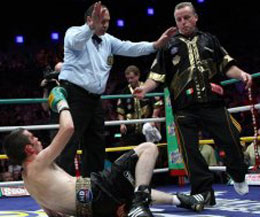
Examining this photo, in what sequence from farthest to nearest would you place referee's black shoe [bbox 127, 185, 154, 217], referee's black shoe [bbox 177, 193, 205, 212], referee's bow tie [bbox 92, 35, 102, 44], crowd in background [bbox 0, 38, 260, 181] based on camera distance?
crowd in background [bbox 0, 38, 260, 181] → referee's bow tie [bbox 92, 35, 102, 44] → referee's black shoe [bbox 177, 193, 205, 212] → referee's black shoe [bbox 127, 185, 154, 217]

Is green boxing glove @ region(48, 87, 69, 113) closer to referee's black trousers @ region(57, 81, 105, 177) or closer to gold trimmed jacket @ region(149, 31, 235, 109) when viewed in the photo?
referee's black trousers @ region(57, 81, 105, 177)

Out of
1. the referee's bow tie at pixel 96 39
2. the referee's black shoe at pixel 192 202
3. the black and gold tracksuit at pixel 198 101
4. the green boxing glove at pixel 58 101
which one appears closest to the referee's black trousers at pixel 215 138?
the black and gold tracksuit at pixel 198 101

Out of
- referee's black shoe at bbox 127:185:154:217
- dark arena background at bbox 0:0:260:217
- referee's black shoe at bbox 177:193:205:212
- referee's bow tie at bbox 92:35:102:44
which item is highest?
dark arena background at bbox 0:0:260:217

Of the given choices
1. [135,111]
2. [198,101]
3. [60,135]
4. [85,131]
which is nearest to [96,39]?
[85,131]

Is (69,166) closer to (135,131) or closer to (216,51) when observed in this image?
(216,51)

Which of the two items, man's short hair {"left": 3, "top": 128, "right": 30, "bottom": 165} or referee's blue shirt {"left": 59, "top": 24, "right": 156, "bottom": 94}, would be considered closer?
man's short hair {"left": 3, "top": 128, "right": 30, "bottom": 165}

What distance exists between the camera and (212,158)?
5066mm

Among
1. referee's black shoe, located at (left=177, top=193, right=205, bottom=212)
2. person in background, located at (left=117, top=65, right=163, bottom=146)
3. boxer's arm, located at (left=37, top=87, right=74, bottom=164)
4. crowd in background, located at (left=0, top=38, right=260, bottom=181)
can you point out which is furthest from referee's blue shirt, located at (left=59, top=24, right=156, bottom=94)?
crowd in background, located at (left=0, top=38, right=260, bottom=181)

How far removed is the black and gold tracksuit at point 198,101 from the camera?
2434mm

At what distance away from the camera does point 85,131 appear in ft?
8.41

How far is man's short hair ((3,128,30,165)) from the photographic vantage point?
1.82 m

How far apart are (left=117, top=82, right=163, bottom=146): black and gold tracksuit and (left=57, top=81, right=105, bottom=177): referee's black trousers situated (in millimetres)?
1502

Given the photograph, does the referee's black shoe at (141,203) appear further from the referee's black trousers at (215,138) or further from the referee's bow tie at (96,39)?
the referee's bow tie at (96,39)

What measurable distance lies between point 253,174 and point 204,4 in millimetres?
6910
